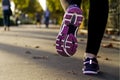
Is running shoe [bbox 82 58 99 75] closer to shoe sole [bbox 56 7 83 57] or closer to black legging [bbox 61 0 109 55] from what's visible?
black legging [bbox 61 0 109 55]

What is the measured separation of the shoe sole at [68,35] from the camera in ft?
11.6

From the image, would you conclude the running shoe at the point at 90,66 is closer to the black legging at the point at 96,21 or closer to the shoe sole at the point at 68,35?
the black legging at the point at 96,21

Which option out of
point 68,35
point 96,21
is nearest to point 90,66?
point 96,21

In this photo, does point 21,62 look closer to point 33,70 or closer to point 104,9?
point 33,70

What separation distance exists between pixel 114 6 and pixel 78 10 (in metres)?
8.51

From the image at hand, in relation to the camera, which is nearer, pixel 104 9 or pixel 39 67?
pixel 104 9

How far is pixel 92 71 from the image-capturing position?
159 inches

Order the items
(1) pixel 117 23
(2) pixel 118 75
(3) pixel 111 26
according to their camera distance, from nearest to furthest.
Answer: (2) pixel 118 75
(1) pixel 117 23
(3) pixel 111 26

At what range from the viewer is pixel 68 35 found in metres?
3.54

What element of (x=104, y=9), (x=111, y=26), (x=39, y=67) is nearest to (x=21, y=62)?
(x=39, y=67)

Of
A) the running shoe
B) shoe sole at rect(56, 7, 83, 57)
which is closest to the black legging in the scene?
the running shoe

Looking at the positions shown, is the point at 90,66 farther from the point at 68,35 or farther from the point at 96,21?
the point at 68,35

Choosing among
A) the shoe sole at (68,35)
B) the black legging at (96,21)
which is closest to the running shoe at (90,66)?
the black legging at (96,21)

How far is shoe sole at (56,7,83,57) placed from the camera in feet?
11.6
